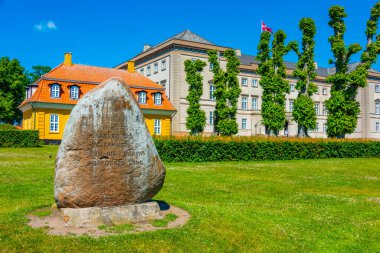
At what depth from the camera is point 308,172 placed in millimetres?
20391

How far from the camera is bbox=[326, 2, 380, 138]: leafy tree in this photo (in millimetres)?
35938

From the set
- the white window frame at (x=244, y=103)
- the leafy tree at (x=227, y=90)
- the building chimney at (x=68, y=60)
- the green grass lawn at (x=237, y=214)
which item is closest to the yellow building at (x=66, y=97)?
the building chimney at (x=68, y=60)

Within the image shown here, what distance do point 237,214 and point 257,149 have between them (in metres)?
18.2

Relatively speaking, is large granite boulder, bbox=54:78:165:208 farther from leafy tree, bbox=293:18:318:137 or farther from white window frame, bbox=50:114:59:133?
white window frame, bbox=50:114:59:133

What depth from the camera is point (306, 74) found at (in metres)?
36.4

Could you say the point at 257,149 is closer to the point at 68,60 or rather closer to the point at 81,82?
the point at 81,82

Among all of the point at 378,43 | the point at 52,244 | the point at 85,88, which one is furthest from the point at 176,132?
the point at 52,244

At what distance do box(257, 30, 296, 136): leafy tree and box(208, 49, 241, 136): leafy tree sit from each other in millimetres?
3715

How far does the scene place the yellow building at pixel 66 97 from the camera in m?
36.7

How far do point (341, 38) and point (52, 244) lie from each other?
3590 centimetres

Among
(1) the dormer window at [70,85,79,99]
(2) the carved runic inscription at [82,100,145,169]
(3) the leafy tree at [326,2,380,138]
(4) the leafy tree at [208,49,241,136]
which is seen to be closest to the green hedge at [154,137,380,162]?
(3) the leafy tree at [326,2,380,138]

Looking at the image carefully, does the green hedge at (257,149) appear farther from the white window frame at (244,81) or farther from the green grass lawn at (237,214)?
the white window frame at (244,81)

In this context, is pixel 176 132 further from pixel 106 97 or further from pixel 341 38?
pixel 106 97

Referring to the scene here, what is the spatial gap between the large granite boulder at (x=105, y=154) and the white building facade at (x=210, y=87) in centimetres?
3778
